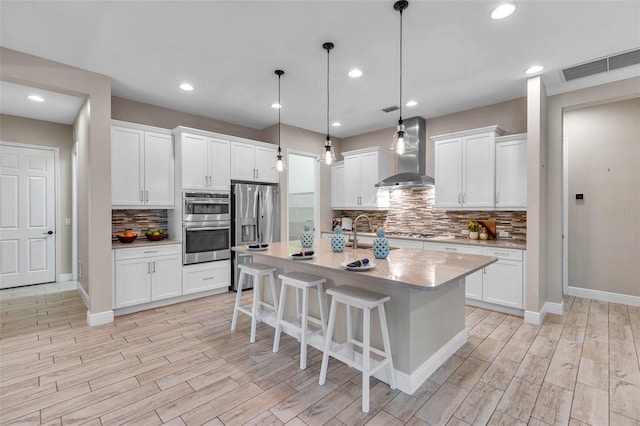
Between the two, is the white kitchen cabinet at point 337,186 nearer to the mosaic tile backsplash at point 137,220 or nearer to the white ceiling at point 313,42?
the white ceiling at point 313,42

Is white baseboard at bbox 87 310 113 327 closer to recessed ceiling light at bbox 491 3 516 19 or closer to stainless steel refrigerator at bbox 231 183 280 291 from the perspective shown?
stainless steel refrigerator at bbox 231 183 280 291

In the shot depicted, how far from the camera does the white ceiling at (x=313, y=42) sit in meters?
2.31

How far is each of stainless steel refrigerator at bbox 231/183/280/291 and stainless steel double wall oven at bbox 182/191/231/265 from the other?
4.4 inches

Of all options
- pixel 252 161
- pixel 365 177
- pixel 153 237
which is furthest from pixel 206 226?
pixel 365 177

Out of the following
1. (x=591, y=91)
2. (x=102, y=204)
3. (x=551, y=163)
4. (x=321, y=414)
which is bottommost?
(x=321, y=414)

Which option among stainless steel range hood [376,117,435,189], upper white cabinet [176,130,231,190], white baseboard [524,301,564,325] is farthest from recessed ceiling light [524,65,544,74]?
upper white cabinet [176,130,231,190]

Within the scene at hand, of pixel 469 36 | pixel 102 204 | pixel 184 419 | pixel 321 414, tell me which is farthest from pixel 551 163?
pixel 102 204

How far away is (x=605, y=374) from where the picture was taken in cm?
241

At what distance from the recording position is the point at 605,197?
13.9 ft

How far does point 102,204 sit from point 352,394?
3.30 metres

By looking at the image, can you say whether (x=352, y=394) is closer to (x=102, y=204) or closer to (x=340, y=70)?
(x=340, y=70)

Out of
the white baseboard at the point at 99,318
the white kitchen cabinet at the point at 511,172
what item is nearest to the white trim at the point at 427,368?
the white kitchen cabinet at the point at 511,172

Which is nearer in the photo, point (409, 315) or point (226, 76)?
point (409, 315)

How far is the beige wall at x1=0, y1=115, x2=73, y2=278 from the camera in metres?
4.93
